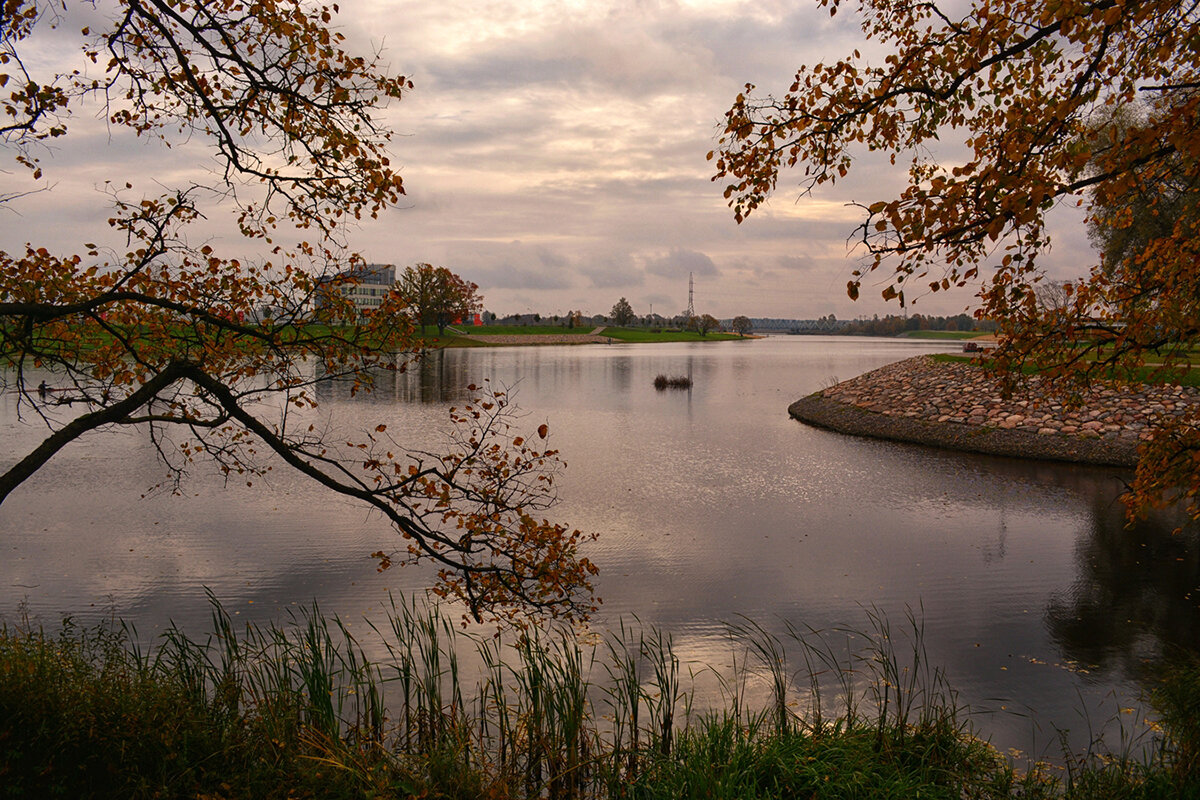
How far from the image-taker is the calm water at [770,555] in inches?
374

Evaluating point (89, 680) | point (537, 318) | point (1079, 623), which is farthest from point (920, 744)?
point (537, 318)

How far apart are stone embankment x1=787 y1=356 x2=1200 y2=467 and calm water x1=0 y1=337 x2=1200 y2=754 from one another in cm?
120

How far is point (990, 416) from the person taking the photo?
24578 millimetres

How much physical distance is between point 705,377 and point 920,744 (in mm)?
47921

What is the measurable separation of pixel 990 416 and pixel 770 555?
1538 centimetres

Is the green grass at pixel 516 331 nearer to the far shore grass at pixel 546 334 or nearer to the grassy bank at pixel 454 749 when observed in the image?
the far shore grass at pixel 546 334

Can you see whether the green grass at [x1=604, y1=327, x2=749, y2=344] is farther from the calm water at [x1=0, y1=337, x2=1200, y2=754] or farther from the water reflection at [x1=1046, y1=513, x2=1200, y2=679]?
the water reflection at [x1=1046, y1=513, x2=1200, y2=679]

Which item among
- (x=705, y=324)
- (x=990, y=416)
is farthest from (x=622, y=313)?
(x=990, y=416)

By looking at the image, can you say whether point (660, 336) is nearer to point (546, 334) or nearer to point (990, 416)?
point (546, 334)

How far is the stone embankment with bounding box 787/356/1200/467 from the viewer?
70.5 feet

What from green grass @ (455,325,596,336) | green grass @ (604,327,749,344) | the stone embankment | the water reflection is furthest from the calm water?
green grass @ (604,327,749,344)

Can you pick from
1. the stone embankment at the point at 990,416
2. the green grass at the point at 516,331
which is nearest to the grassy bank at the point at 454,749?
the stone embankment at the point at 990,416

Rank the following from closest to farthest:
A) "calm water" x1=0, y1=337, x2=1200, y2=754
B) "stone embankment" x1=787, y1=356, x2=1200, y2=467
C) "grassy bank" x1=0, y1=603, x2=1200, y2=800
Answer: "grassy bank" x1=0, y1=603, x2=1200, y2=800 → "calm water" x1=0, y1=337, x2=1200, y2=754 → "stone embankment" x1=787, y1=356, x2=1200, y2=467

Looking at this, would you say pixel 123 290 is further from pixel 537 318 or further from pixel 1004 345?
pixel 537 318
